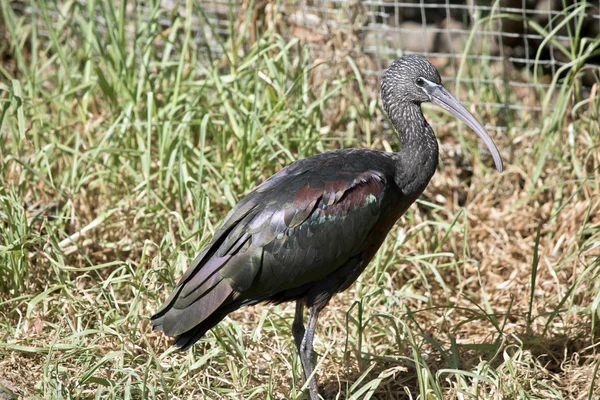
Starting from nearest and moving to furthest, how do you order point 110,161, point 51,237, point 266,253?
point 266,253
point 51,237
point 110,161

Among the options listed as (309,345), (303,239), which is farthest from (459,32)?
(309,345)

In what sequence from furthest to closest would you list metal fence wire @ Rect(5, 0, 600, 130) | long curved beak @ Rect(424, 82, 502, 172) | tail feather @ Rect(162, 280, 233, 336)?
metal fence wire @ Rect(5, 0, 600, 130) < long curved beak @ Rect(424, 82, 502, 172) < tail feather @ Rect(162, 280, 233, 336)

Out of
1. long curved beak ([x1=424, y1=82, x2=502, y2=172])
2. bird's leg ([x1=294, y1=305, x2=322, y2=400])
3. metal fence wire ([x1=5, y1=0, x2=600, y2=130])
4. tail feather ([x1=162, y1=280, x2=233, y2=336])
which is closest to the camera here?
tail feather ([x1=162, y1=280, x2=233, y2=336])

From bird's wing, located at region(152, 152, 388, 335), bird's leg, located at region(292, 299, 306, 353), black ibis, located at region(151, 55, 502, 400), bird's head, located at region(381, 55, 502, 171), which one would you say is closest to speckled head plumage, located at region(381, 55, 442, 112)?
bird's head, located at region(381, 55, 502, 171)

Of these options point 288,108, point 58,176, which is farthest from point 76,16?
point 288,108

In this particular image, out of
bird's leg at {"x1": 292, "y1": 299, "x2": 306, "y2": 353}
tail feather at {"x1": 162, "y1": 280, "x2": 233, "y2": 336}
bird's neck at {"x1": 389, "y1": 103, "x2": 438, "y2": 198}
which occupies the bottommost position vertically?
bird's leg at {"x1": 292, "y1": 299, "x2": 306, "y2": 353}

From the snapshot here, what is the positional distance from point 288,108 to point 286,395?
83.0 inches

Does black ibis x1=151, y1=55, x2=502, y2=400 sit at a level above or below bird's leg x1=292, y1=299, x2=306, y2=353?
above

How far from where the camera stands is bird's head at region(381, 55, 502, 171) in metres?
4.14

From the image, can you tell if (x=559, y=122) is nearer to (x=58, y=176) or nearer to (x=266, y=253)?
(x=266, y=253)

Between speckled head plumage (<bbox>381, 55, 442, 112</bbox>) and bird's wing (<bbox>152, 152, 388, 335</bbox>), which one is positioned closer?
bird's wing (<bbox>152, 152, 388, 335</bbox>)

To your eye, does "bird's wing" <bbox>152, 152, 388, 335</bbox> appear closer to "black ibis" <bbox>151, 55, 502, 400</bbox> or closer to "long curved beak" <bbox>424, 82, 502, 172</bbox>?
"black ibis" <bbox>151, 55, 502, 400</bbox>

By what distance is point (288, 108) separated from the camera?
5457mm

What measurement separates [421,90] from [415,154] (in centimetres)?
33
